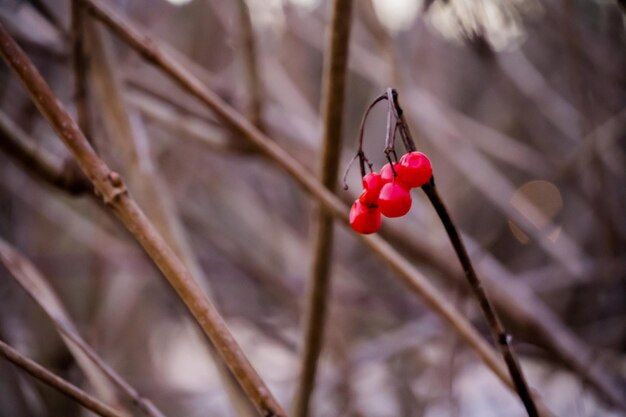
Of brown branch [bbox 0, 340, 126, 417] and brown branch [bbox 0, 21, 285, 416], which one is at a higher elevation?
brown branch [bbox 0, 21, 285, 416]

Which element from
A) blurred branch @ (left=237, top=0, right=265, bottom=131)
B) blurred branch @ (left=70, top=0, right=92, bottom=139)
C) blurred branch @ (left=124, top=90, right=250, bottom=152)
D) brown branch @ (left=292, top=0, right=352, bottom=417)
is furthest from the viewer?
blurred branch @ (left=124, top=90, right=250, bottom=152)

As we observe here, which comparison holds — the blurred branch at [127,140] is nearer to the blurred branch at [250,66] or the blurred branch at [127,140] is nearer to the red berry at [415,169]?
the blurred branch at [250,66]

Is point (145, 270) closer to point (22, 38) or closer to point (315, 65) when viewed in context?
point (22, 38)

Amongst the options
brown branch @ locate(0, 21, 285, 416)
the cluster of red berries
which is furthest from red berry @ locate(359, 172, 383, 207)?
brown branch @ locate(0, 21, 285, 416)

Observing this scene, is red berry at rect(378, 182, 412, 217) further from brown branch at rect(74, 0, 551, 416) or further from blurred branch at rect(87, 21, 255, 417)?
blurred branch at rect(87, 21, 255, 417)

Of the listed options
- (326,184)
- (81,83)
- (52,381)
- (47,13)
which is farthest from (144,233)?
(47,13)

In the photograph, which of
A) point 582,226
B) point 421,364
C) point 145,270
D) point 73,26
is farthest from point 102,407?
point 582,226

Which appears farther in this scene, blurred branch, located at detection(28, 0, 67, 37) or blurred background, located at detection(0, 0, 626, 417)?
blurred background, located at detection(0, 0, 626, 417)

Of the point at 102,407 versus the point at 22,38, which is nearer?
the point at 102,407
